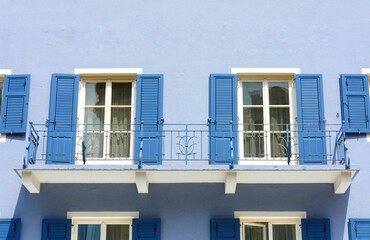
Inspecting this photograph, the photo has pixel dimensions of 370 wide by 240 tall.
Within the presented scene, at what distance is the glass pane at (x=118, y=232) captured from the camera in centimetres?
1288

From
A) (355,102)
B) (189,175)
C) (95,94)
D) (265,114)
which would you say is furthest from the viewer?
(95,94)

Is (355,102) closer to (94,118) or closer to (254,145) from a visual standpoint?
(254,145)

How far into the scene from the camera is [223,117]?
13.2m

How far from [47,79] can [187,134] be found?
287 centimetres

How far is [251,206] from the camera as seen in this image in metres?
12.7

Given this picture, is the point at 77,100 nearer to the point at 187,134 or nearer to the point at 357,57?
the point at 187,134

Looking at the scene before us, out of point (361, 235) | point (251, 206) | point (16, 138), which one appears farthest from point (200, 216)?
point (16, 138)

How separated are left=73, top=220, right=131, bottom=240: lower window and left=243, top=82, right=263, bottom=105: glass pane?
3.27 m

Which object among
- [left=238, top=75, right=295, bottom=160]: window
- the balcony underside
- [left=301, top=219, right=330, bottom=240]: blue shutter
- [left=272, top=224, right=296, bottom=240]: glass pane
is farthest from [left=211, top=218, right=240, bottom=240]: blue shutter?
[left=238, top=75, right=295, bottom=160]: window

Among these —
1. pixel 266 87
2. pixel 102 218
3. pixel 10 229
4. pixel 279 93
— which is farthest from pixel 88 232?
pixel 279 93

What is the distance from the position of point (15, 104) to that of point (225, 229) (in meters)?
4.51

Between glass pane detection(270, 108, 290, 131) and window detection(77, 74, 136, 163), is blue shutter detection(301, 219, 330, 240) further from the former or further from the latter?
window detection(77, 74, 136, 163)

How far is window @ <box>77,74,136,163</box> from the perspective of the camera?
1334 centimetres

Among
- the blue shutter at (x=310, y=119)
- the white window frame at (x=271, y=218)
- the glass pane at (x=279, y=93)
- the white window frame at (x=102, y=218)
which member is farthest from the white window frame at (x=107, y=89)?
the blue shutter at (x=310, y=119)
